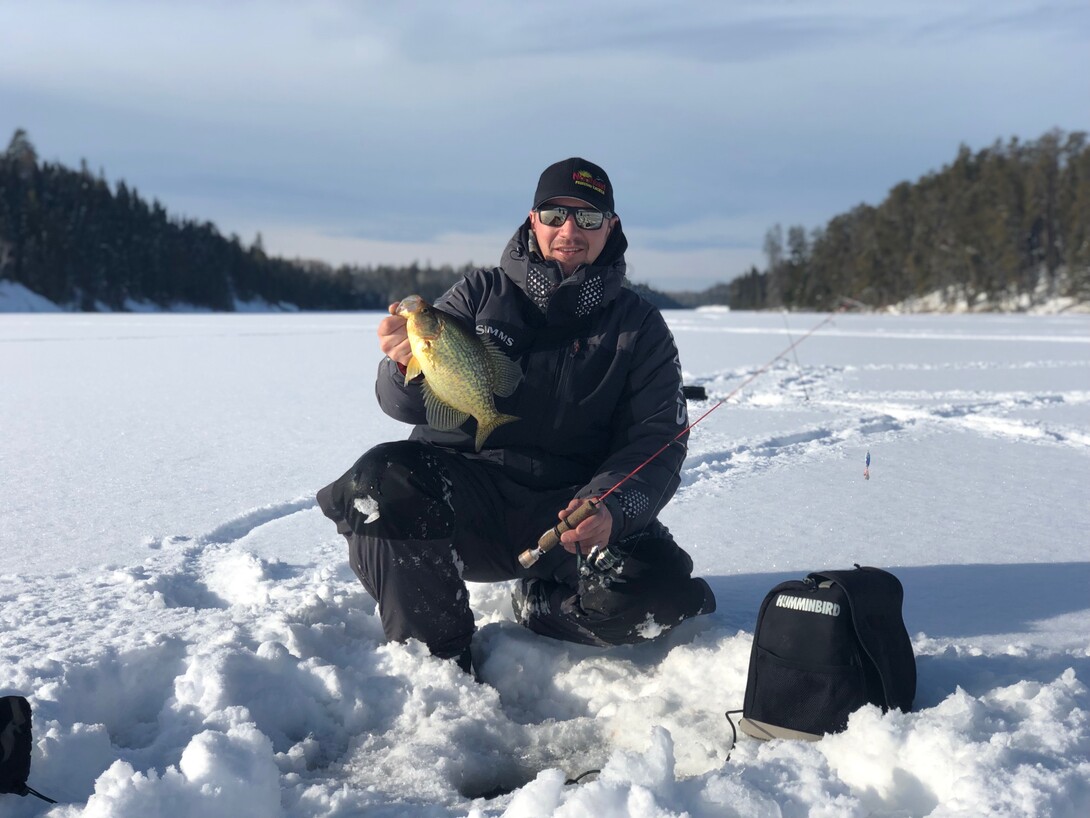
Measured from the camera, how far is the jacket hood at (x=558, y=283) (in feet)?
9.34

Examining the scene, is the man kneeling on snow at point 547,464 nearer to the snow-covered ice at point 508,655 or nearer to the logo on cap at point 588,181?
the logo on cap at point 588,181

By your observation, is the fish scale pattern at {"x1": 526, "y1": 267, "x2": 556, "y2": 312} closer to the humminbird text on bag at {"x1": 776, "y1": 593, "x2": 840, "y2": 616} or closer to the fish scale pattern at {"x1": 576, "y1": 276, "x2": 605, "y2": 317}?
the fish scale pattern at {"x1": 576, "y1": 276, "x2": 605, "y2": 317}

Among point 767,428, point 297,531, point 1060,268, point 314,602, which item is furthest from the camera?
point 1060,268

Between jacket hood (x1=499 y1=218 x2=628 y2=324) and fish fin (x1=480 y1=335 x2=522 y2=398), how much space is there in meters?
0.29

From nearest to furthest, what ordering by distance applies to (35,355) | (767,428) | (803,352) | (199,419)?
(767,428), (199,419), (35,355), (803,352)

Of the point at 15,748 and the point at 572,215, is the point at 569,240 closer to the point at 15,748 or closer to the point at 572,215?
the point at 572,215

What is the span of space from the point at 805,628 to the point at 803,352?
13.9 metres

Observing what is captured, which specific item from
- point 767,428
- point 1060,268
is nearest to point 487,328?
point 767,428

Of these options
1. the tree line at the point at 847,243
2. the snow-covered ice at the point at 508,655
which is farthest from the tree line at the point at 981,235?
the snow-covered ice at the point at 508,655

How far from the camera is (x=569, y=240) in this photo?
288 centimetres

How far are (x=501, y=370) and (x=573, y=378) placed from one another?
32cm

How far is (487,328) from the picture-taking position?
111 inches

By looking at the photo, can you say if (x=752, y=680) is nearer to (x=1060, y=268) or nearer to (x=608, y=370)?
(x=608, y=370)

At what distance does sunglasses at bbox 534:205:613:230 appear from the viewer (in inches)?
113
